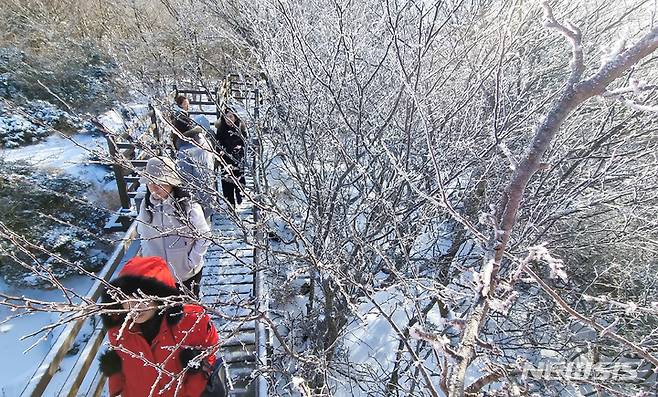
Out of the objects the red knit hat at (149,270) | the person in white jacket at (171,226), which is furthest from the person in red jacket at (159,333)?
the person in white jacket at (171,226)

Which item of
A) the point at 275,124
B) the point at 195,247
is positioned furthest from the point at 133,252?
the point at 275,124

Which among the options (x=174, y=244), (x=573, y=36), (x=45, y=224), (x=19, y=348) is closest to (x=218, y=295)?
(x=174, y=244)

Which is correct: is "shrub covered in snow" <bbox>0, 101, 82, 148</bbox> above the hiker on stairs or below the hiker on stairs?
above

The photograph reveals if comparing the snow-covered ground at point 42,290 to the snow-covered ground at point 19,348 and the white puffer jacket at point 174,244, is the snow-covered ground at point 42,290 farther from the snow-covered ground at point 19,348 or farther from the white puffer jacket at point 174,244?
the white puffer jacket at point 174,244

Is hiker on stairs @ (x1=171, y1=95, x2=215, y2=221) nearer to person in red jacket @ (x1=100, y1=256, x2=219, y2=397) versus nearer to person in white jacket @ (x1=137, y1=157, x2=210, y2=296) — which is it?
person in white jacket @ (x1=137, y1=157, x2=210, y2=296)

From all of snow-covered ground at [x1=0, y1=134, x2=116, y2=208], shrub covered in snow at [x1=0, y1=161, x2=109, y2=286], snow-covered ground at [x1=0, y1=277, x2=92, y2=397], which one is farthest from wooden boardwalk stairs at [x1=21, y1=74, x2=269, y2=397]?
snow-covered ground at [x1=0, y1=134, x2=116, y2=208]

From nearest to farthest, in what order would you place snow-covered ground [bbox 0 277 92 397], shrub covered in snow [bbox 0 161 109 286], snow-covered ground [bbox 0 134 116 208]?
snow-covered ground [bbox 0 277 92 397] < shrub covered in snow [bbox 0 161 109 286] < snow-covered ground [bbox 0 134 116 208]

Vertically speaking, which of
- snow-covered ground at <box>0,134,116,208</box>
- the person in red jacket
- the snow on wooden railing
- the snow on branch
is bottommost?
the snow on wooden railing

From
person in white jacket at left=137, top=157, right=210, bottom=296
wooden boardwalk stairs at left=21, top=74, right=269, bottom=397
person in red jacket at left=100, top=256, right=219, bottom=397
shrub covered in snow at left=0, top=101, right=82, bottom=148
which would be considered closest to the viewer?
person in red jacket at left=100, top=256, right=219, bottom=397

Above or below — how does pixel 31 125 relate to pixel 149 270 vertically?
above

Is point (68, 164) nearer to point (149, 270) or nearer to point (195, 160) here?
point (195, 160)

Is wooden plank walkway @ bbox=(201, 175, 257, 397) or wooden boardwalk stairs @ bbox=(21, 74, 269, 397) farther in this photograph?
wooden plank walkway @ bbox=(201, 175, 257, 397)

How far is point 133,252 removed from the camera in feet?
15.4

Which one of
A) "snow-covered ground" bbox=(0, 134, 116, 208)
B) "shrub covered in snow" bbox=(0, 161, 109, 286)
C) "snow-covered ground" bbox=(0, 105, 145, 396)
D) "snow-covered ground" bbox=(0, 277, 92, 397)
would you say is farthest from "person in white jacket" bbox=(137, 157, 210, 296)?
"snow-covered ground" bbox=(0, 134, 116, 208)
